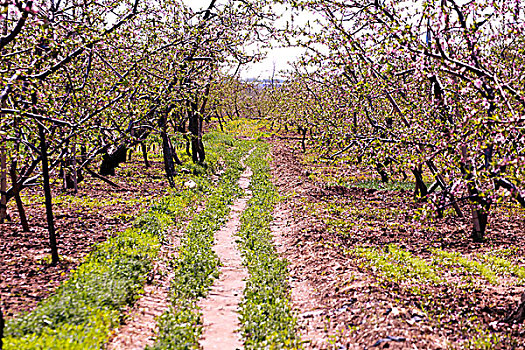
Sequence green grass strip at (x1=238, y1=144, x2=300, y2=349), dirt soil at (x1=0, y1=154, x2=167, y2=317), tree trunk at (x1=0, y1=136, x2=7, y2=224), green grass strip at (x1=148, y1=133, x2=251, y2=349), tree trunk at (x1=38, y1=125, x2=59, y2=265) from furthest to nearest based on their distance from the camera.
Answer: tree trunk at (x1=0, y1=136, x2=7, y2=224) → tree trunk at (x1=38, y1=125, x2=59, y2=265) → dirt soil at (x1=0, y1=154, x2=167, y2=317) → green grass strip at (x1=238, y1=144, x2=300, y2=349) → green grass strip at (x1=148, y1=133, x2=251, y2=349)

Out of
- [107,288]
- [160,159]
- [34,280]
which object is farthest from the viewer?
[160,159]

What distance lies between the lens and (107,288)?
645 cm

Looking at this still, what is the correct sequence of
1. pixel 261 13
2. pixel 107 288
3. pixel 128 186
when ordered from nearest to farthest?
pixel 107 288 → pixel 261 13 → pixel 128 186

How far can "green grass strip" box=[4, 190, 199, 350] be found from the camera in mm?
4840

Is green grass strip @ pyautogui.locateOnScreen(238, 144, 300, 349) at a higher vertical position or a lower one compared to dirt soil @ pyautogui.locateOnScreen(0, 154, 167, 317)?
lower

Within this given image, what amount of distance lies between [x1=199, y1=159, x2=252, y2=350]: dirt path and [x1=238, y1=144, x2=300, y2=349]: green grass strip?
0.57ft

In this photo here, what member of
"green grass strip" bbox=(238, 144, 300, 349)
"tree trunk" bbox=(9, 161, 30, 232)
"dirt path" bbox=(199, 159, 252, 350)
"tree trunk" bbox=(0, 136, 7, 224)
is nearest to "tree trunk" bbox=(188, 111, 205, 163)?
"green grass strip" bbox=(238, 144, 300, 349)

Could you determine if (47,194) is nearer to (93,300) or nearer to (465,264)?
(93,300)

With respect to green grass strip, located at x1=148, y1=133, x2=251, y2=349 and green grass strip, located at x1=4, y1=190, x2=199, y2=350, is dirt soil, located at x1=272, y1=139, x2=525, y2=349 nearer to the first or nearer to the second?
green grass strip, located at x1=148, y1=133, x2=251, y2=349

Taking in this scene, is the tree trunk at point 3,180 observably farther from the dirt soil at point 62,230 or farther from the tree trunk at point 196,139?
the tree trunk at point 196,139

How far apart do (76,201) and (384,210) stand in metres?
10.4

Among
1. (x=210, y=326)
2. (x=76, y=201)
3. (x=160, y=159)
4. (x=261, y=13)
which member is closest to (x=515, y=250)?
(x=210, y=326)

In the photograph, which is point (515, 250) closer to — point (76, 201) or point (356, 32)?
point (356, 32)

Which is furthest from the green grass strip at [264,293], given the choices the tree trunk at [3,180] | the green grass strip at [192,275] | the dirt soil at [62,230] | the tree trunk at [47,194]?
the tree trunk at [3,180]
